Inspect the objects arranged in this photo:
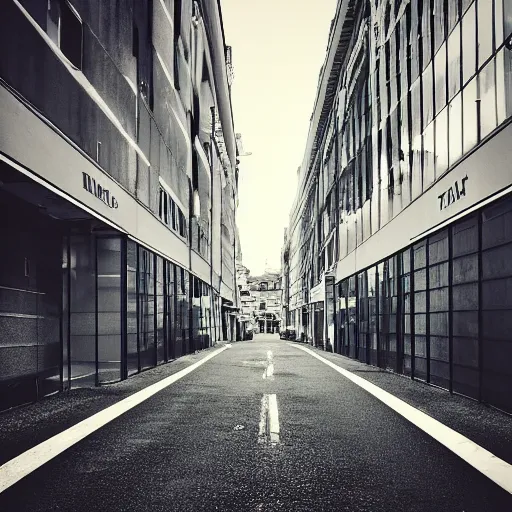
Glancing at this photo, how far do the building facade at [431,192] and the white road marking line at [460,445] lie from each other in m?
1.65

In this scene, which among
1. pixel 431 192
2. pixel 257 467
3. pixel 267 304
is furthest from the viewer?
pixel 267 304

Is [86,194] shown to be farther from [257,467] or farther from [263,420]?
[257,467]

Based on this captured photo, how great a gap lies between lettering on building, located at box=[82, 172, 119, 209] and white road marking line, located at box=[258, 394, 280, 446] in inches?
221

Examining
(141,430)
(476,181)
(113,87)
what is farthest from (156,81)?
(141,430)

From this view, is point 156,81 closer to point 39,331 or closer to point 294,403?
point 39,331

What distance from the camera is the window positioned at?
36.1 ft

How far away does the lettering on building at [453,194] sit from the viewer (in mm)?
11761

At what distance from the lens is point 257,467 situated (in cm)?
602

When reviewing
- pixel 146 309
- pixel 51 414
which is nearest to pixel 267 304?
pixel 146 309

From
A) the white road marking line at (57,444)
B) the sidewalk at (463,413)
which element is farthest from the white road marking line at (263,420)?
the sidewalk at (463,413)

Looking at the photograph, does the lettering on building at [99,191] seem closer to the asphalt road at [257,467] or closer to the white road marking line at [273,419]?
the asphalt road at [257,467]

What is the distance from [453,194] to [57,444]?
8879 mm

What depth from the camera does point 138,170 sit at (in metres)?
17.9

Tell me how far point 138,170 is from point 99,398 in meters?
8.24
